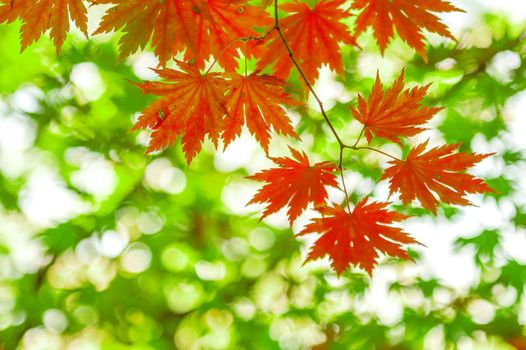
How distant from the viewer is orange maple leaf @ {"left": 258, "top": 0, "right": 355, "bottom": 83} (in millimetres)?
1302

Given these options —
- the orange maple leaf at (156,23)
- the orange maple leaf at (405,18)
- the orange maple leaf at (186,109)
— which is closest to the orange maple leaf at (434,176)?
the orange maple leaf at (405,18)

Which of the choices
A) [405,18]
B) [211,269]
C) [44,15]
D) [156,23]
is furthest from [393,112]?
[211,269]

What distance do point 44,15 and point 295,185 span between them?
28.7 inches

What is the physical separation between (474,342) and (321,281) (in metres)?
1.10

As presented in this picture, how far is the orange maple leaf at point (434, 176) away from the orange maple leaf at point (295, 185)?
0.17 meters

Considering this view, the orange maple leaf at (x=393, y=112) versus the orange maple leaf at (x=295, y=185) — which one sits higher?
the orange maple leaf at (x=393, y=112)

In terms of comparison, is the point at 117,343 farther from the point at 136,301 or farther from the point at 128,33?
the point at 128,33

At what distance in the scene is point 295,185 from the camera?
4.05 feet

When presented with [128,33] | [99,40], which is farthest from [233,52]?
[99,40]

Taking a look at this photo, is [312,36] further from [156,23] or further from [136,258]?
[136,258]

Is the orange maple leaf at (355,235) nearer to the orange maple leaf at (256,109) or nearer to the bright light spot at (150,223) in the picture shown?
the orange maple leaf at (256,109)

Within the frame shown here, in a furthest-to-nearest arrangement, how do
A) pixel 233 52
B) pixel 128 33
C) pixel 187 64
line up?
pixel 233 52, pixel 187 64, pixel 128 33

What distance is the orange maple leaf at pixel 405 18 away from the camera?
3.77ft

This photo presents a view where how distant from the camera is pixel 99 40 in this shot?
3412 millimetres
